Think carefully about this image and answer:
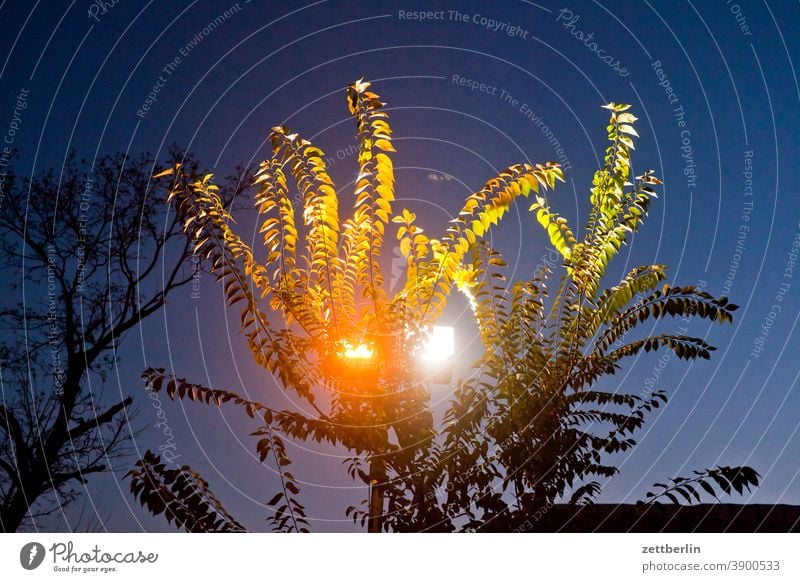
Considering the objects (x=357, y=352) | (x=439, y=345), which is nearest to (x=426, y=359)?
(x=439, y=345)

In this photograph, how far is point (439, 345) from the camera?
4.97 meters

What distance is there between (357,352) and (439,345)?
616 mm

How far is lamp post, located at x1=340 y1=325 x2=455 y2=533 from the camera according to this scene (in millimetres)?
4633

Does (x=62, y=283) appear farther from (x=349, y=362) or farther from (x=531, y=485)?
(x=531, y=485)

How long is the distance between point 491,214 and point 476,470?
1846mm

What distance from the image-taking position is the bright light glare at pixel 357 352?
4.72 metres

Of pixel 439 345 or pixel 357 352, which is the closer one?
pixel 357 352
